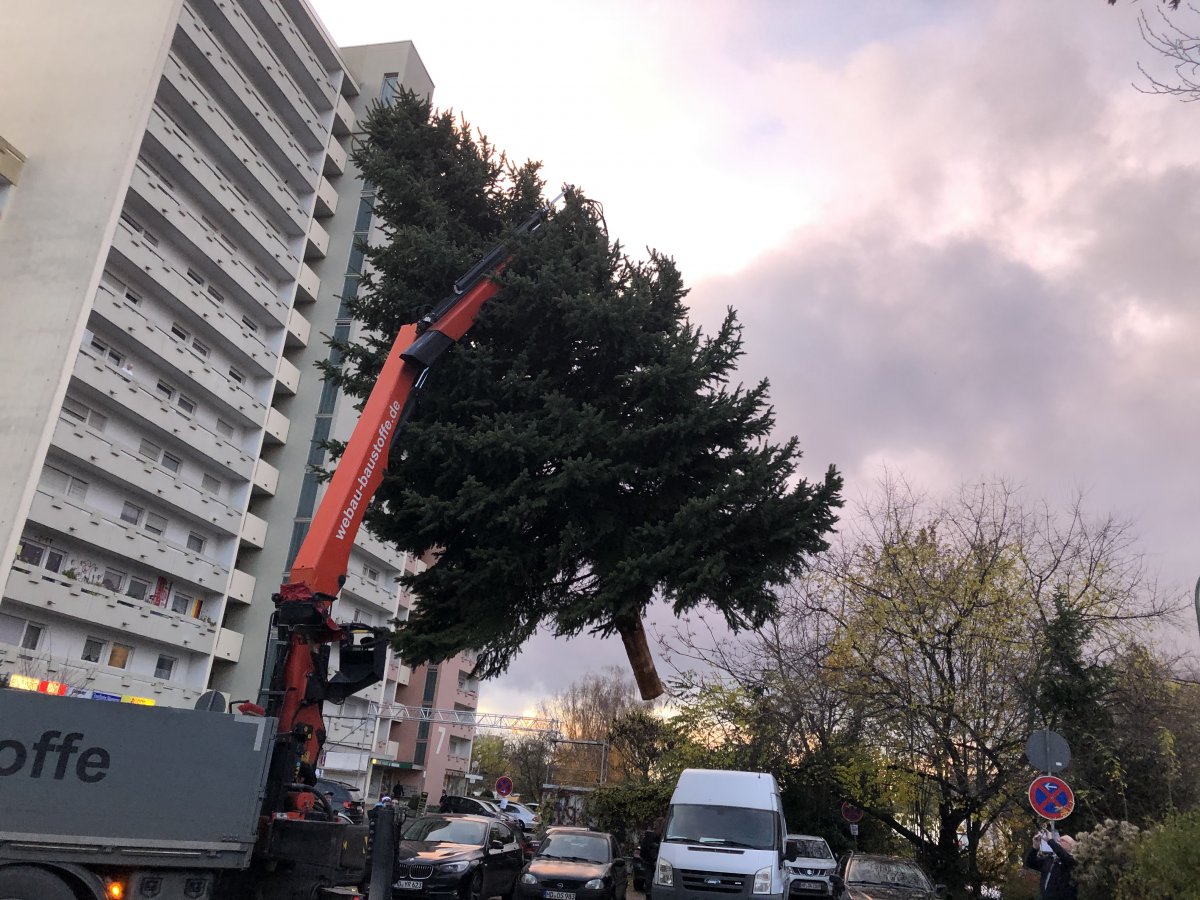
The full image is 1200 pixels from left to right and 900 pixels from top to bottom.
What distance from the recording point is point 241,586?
40781mm

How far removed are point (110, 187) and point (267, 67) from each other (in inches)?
549

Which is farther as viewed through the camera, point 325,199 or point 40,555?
point 325,199

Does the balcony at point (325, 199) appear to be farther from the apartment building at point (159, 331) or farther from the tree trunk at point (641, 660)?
the tree trunk at point (641, 660)

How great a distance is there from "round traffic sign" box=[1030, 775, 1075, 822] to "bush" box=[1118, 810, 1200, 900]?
0.97 meters

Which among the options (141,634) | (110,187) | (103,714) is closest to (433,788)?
(141,634)

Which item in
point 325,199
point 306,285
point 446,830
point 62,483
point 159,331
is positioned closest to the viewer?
point 446,830

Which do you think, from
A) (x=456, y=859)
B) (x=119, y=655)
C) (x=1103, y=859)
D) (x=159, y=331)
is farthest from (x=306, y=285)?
(x=1103, y=859)

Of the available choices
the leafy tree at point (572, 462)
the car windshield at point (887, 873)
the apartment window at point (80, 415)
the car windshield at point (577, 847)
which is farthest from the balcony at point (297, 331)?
the car windshield at point (887, 873)

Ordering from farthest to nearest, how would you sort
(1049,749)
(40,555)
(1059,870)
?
(40,555) < (1049,749) < (1059,870)

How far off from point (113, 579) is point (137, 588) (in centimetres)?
150

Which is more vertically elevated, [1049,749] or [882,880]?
[1049,749]

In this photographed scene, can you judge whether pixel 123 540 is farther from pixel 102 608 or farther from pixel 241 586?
pixel 241 586

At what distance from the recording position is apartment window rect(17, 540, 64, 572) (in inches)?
1160

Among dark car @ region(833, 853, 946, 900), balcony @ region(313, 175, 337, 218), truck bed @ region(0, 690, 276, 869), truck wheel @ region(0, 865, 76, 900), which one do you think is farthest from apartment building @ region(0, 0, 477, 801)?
truck wheel @ region(0, 865, 76, 900)
